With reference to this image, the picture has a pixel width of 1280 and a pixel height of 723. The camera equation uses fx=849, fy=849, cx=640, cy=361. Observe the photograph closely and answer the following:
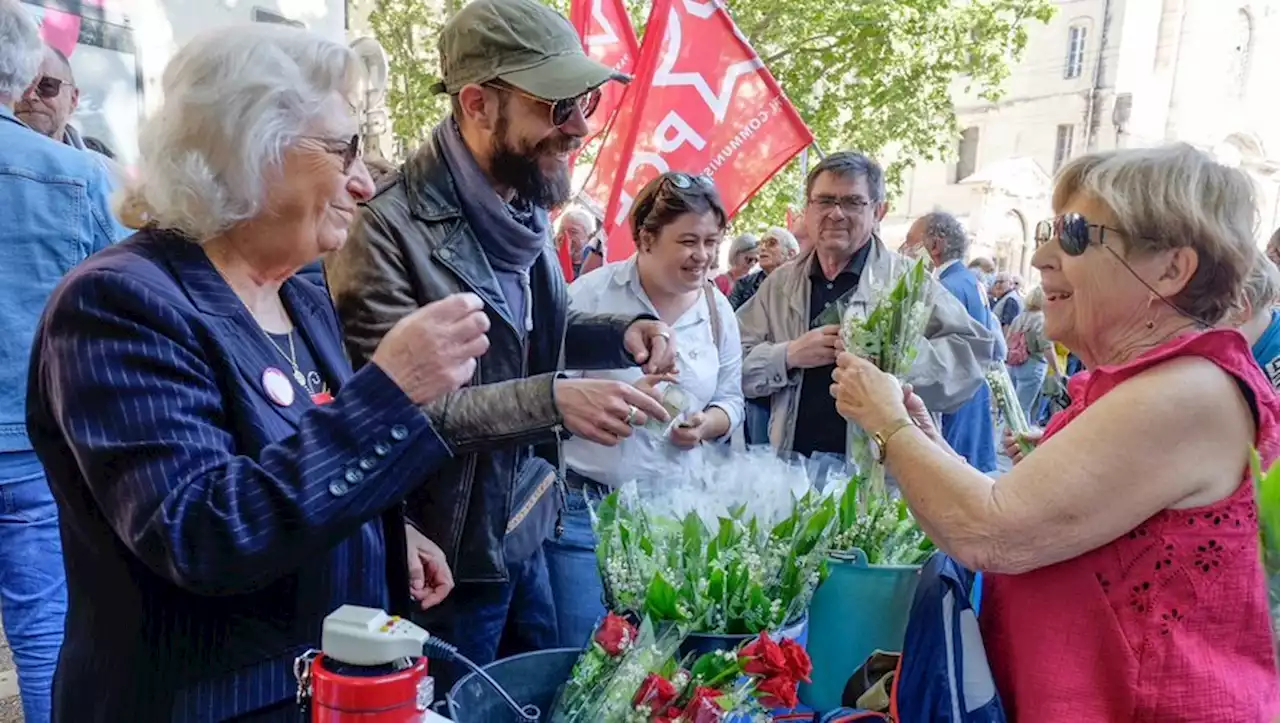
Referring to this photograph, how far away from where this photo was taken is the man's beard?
6.62 ft

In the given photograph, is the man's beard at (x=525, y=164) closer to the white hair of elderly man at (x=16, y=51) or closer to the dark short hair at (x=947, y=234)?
the white hair of elderly man at (x=16, y=51)

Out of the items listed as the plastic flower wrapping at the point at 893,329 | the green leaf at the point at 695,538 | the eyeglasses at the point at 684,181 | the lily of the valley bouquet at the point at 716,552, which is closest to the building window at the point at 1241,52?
the eyeglasses at the point at 684,181

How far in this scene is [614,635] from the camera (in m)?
1.41

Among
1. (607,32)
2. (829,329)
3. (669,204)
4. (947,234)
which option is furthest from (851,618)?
(607,32)

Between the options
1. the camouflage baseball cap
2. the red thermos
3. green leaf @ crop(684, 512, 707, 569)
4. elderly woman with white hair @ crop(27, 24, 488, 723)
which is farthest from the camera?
the camouflage baseball cap

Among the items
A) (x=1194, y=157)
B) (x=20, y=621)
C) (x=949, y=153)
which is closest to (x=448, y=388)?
(x=1194, y=157)

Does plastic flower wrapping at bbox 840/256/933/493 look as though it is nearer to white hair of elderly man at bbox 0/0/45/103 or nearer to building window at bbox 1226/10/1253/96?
white hair of elderly man at bbox 0/0/45/103

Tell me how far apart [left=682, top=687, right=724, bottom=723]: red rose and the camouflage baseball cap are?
129 cm

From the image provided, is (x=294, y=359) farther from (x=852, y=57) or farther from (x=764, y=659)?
(x=852, y=57)

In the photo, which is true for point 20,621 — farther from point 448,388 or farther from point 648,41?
point 648,41

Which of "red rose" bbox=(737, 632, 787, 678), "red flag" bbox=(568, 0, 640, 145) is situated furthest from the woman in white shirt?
"red flag" bbox=(568, 0, 640, 145)

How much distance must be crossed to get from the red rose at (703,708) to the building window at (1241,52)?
1453 inches

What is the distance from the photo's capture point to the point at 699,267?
2.86m

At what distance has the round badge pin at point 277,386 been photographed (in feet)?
4.28
